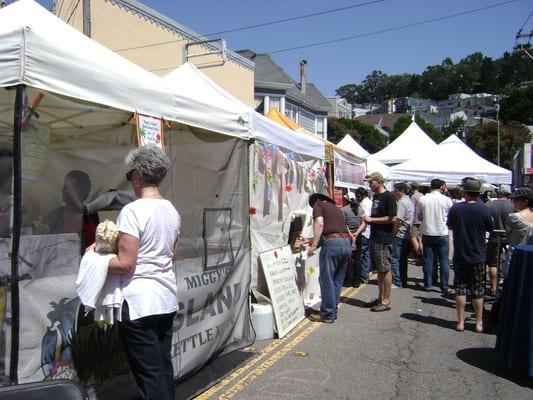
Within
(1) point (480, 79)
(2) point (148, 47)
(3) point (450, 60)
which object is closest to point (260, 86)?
(2) point (148, 47)

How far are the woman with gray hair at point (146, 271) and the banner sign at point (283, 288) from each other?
300cm

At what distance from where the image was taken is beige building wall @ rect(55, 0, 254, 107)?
14.2 m

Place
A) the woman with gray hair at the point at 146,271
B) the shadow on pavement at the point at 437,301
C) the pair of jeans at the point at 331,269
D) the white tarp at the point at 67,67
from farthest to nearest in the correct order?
the shadow on pavement at the point at 437,301
the pair of jeans at the point at 331,269
the woman with gray hair at the point at 146,271
the white tarp at the point at 67,67

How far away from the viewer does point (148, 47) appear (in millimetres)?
16078

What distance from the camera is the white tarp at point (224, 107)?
15.1ft

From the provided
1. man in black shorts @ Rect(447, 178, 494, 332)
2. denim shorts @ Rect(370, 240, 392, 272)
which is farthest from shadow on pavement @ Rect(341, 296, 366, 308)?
man in black shorts @ Rect(447, 178, 494, 332)

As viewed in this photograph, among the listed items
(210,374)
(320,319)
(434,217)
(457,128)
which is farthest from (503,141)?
(210,374)

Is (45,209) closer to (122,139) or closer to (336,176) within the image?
(122,139)

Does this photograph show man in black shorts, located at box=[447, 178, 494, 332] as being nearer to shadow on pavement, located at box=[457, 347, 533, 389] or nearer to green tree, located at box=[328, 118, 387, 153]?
shadow on pavement, located at box=[457, 347, 533, 389]

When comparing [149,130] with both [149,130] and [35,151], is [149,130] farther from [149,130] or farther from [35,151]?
[35,151]

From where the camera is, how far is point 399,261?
986cm

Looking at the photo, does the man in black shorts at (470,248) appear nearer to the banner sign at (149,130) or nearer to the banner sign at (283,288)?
the banner sign at (283,288)

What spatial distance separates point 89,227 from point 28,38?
1278 mm

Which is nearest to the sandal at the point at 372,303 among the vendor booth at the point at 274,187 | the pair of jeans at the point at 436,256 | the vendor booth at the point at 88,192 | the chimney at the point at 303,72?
the vendor booth at the point at 274,187
